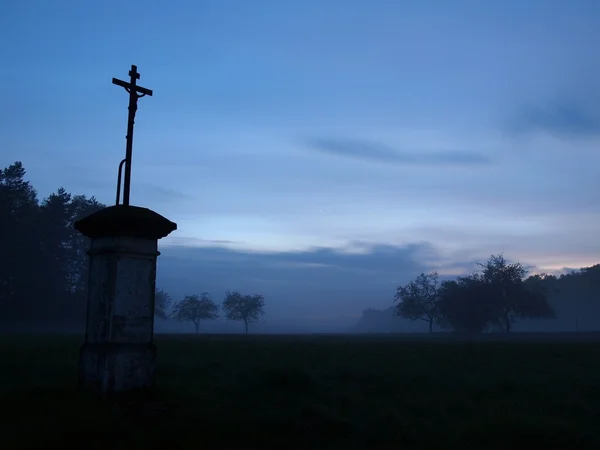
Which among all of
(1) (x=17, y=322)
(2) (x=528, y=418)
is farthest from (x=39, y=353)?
(1) (x=17, y=322)

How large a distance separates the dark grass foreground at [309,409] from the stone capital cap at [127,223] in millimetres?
2900

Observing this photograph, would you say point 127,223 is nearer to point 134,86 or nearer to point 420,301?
point 134,86

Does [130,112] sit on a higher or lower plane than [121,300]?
higher

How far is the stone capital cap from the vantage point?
961 cm

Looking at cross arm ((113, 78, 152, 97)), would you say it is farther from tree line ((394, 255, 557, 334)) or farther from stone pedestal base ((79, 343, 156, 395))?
tree line ((394, 255, 557, 334))

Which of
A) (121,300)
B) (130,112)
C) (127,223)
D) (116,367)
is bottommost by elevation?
(116,367)

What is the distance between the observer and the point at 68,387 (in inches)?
389

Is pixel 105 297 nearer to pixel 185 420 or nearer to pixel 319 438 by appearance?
pixel 185 420

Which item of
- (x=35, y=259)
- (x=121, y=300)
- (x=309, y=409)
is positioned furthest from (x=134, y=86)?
(x=35, y=259)

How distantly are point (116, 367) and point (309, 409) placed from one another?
13.7ft

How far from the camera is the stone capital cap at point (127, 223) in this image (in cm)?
961

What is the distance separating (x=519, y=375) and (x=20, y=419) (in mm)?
15261

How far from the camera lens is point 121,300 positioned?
953cm

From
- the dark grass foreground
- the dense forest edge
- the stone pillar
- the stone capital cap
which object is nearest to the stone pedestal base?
the stone pillar
